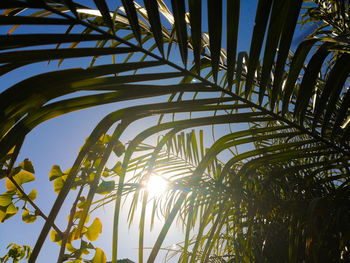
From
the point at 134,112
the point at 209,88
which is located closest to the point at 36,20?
the point at 134,112

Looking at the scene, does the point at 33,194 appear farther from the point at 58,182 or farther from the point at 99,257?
the point at 99,257

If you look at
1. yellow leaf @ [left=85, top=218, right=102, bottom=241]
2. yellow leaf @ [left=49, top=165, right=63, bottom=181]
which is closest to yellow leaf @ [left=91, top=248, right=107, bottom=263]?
yellow leaf @ [left=85, top=218, right=102, bottom=241]

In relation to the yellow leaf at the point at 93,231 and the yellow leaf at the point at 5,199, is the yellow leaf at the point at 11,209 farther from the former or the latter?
the yellow leaf at the point at 93,231

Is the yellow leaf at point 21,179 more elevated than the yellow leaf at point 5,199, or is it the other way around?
the yellow leaf at point 21,179

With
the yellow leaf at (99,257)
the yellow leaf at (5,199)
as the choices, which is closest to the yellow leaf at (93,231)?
the yellow leaf at (99,257)

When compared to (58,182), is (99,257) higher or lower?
lower

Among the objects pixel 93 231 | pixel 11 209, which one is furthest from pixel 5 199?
pixel 93 231

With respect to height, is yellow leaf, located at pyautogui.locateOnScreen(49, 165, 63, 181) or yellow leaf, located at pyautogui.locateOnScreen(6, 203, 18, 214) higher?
yellow leaf, located at pyautogui.locateOnScreen(49, 165, 63, 181)

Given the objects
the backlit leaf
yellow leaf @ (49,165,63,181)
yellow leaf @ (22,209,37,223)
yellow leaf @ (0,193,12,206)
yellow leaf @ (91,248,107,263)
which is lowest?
yellow leaf @ (91,248,107,263)

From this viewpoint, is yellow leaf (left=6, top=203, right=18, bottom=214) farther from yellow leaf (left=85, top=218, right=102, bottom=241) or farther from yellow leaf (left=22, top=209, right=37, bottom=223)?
yellow leaf (left=85, top=218, right=102, bottom=241)

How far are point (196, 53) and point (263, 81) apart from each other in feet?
0.46

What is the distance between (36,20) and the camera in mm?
358

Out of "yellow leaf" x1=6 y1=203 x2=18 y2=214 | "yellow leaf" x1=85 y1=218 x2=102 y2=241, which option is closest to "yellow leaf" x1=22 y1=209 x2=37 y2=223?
"yellow leaf" x1=6 y1=203 x2=18 y2=214

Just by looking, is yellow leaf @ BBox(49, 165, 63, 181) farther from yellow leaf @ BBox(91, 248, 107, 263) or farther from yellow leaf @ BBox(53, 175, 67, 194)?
yellow leaf @ BBox(91, 248, 107, 263)
